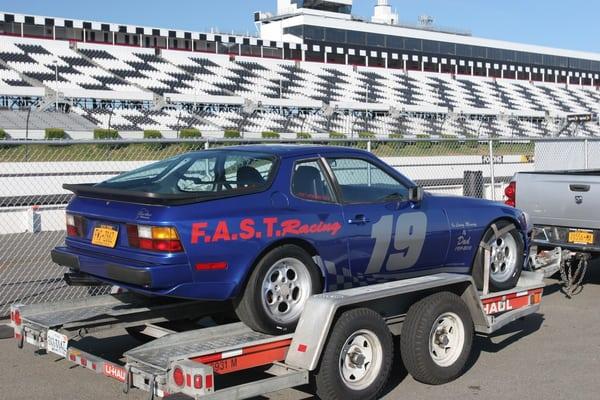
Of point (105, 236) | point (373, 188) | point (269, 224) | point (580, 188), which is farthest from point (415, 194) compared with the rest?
point (580, 188)

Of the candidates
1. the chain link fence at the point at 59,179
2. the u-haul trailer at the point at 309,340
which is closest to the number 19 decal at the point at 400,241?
the u-haul trailer at the point at 309,340

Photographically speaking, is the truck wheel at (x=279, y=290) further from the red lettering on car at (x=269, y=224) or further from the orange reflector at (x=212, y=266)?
the orange reflector at (x=212, y=266)

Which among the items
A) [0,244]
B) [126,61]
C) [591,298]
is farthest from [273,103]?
[591,298]

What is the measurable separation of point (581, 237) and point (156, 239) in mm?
5441

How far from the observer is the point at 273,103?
41500 millimetres

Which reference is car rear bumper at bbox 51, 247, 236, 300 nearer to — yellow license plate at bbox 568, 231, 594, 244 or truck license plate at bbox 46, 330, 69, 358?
truck license plate at bbox 46, 330, 69, 358

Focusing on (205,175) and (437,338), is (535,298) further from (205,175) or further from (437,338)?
(205,175)

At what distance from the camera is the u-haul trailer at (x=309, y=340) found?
4.24 meters

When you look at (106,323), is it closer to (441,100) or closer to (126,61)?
(126,61)

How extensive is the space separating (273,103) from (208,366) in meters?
38.0

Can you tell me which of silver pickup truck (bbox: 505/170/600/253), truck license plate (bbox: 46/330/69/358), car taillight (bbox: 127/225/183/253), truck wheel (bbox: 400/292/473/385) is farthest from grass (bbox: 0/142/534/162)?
car taillight (bbox: 127/225/183/253)

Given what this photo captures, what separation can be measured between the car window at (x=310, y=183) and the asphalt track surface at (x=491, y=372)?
1.41 meters

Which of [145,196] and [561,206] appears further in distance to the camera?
[561,206]

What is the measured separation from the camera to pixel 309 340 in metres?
4.54
